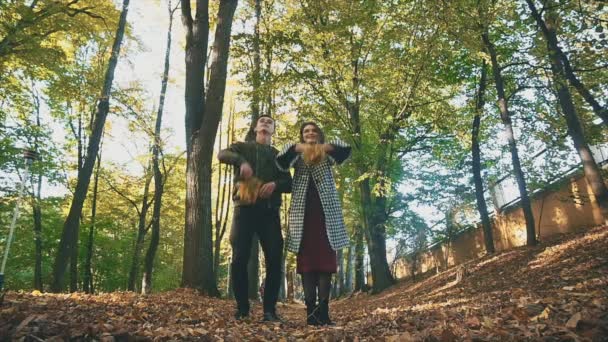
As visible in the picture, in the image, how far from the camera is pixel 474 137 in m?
14.1

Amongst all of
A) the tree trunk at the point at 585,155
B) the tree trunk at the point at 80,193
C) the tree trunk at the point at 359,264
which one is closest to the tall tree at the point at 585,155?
the tree trunk at the point at 585,155

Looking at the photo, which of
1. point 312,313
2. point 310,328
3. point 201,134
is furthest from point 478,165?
point 310,328

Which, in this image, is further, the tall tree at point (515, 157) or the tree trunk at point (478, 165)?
the tree trunk at point (478, 165)

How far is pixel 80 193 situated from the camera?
36.1 feet

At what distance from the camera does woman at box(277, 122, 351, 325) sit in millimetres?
3805

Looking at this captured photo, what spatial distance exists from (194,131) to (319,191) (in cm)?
417

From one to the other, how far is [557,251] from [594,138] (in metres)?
4.42

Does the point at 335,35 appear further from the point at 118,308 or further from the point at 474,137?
the point at 118,308

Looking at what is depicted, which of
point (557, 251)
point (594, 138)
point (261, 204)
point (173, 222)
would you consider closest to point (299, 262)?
point (261, 204)

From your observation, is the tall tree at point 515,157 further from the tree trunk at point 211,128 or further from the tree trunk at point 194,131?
the tree trunk at point 194,131

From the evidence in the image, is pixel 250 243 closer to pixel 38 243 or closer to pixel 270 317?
pixel 270 317

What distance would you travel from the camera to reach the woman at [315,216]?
3.80 meters

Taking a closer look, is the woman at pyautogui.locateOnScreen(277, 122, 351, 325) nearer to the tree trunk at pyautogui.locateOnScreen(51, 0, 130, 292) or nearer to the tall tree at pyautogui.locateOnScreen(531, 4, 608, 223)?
the tall tree at pyautogui.locateOnScreen(531, 4, 608, 223)

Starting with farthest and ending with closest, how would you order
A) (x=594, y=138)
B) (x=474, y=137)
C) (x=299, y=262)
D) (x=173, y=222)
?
(x=173, y=222)
(x=474, y=137)
(x=594, y=138)
(x=299, y=262)
